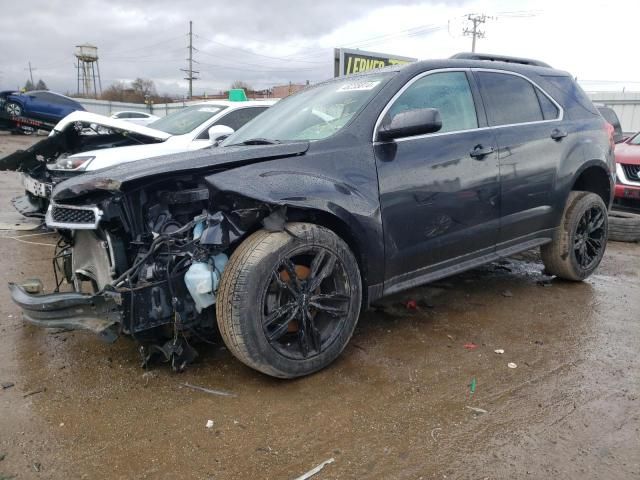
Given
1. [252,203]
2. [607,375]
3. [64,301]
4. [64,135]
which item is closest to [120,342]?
[64,301]

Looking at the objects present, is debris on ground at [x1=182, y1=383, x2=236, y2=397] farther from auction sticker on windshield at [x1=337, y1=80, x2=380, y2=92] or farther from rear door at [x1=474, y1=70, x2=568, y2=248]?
rear door at [x1=474, y1=70, x2=568, y2=248]

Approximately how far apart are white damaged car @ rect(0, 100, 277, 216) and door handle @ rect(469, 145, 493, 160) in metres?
3.04

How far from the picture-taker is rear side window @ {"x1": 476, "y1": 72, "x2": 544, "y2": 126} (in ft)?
12.3

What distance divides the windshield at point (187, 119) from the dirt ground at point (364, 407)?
3.61 metres

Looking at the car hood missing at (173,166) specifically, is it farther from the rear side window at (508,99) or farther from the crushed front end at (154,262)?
the rear side window at (508,99)

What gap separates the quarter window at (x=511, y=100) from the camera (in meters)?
3.76

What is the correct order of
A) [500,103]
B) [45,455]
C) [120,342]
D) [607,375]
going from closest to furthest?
[45,455]
[607,375]
[120,342]
[500,103]

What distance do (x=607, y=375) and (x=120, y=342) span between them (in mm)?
2980

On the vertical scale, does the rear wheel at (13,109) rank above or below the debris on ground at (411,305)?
above

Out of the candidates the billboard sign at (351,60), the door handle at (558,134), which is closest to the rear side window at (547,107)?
the door handle at (558,134)

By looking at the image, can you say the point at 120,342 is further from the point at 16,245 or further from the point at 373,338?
the point at 16,245

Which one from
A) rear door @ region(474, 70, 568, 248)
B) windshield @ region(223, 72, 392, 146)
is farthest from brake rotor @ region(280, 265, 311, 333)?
rear door @ region(474, 70, 568, 248)

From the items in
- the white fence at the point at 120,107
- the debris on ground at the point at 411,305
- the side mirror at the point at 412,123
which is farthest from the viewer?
the white fence at the point at 120,107

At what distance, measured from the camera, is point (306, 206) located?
2.71 m
